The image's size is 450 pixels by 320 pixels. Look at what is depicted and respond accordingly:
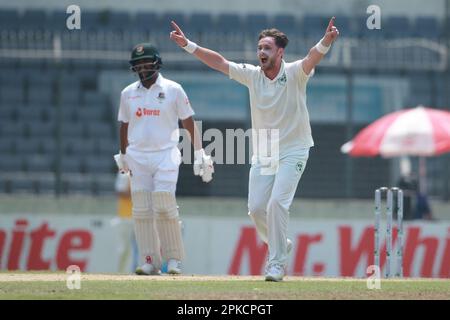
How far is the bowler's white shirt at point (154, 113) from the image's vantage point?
1290 centimetres

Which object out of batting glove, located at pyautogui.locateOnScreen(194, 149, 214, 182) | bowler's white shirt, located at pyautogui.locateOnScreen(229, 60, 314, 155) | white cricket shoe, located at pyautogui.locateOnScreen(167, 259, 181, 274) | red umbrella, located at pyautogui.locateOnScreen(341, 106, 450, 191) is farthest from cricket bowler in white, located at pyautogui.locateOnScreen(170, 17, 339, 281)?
red umbrella, located at pyautogui.locateOnScreen(341, 106, 450, 191)

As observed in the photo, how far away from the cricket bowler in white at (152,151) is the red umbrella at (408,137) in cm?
809

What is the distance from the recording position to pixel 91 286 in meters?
11.1

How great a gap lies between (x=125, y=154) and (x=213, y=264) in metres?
6.47

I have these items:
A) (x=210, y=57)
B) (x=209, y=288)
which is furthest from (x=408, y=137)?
(x=209, y=288)

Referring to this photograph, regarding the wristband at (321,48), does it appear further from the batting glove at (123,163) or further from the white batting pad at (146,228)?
the batting glove at (123,163)

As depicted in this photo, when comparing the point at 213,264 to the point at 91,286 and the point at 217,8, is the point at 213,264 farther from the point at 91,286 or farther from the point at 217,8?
the point at 217,8

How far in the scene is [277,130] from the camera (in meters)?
11.9

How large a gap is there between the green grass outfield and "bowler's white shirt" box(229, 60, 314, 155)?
4.11 ft

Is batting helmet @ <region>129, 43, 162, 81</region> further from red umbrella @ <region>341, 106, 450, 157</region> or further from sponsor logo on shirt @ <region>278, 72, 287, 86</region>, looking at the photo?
red umbrella @ <region>341, 106, 450, 157</region>

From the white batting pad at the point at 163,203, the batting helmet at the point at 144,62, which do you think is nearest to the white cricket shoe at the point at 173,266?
the white batting pad at the point at 163,203

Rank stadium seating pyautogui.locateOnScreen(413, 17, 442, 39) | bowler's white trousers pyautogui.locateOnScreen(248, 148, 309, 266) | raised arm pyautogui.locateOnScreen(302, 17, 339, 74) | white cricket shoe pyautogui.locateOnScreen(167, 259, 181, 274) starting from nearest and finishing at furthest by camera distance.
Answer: raised arm pyautogui.locateOnScreen(302, 17, 339, 74) < bowler's white trousers pyautogui.locateOnScreen(248, 148, 309, 266) < white cricket shoe pyautogui.locateOnScreen(167, 259, 181, 274) < stadium seating pyautogui.locateOnScreen(413, 17, 442, 39)

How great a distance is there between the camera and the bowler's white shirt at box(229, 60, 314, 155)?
11.8m

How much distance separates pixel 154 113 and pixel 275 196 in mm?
1822
